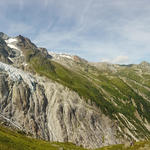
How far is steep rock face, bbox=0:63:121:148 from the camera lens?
327 feet

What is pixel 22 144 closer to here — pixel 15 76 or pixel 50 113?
pixel 50 113

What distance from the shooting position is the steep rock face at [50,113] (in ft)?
327

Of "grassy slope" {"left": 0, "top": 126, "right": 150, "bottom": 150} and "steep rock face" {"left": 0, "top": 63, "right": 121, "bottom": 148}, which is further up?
"steep rock face" {"left": 0, "top": 63, "right": 121, "bottom": 148}

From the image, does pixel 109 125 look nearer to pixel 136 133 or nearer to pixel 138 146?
pixel 136 133

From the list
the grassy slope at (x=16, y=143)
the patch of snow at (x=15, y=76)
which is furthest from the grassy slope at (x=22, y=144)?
the patch of snow at (x=15, y=76)

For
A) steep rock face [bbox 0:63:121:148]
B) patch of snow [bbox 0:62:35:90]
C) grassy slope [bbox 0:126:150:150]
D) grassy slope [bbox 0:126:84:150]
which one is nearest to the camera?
grassy slope [bbox 0:126:84:150]

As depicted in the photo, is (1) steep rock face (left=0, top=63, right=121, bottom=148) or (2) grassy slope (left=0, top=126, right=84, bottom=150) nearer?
(2) grassy slope (left=0, top=126, right=84, bottom=150)

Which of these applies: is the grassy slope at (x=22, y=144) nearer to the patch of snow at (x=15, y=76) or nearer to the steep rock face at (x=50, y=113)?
the steep rock face at (x=50, y=113)

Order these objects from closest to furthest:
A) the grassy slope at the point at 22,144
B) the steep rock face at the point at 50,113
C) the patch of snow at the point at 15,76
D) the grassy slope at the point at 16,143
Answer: the grassy slope at the point at 16,143
the grassy slope at the point at 22,144
the steep rock face at the point at 50,113
the patch of snow at the point at 15,76

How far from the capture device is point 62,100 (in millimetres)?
126188

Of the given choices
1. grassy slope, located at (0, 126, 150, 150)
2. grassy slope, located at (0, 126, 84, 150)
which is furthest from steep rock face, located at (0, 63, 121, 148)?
grassy slope, located at (0, 126, 84, 150)

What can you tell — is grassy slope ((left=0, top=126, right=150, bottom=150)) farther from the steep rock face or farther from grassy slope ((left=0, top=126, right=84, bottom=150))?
the steep rock face

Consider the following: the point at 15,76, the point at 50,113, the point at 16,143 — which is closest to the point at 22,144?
the point at 16,143

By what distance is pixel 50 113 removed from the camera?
116m
